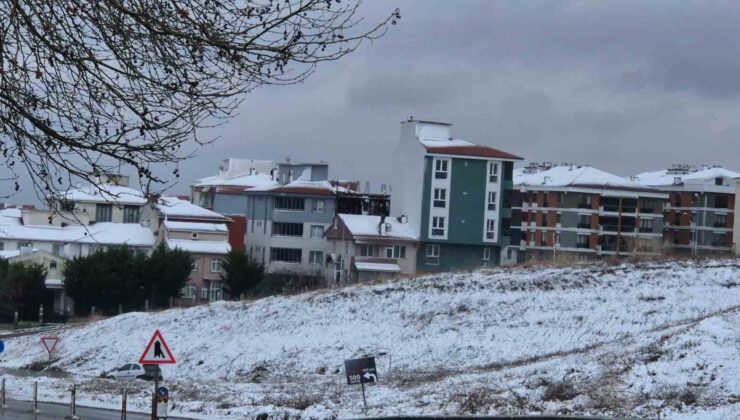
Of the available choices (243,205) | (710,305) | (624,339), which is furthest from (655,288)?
(243,205)

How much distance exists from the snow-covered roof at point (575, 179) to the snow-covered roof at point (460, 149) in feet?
48.6

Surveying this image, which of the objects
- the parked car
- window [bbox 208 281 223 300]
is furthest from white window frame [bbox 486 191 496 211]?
the parked car

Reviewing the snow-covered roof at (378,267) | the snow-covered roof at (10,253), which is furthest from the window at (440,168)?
the snow-covered roof at (10,253)

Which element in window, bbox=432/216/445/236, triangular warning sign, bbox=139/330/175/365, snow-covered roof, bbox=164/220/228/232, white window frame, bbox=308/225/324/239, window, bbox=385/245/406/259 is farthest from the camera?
white window frame, bbox=308/225/324/239

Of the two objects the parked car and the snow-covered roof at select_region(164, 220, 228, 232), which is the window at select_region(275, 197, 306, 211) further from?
the parked car

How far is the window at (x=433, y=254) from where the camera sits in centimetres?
8456

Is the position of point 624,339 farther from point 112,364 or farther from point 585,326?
point 112,364

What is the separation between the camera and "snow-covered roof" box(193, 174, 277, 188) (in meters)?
104

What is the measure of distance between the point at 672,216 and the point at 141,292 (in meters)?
49.9

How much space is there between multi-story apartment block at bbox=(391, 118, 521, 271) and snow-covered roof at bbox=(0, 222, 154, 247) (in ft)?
59.5

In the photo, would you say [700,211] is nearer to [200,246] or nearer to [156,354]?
[200,246]

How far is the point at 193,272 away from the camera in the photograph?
82.5 metres

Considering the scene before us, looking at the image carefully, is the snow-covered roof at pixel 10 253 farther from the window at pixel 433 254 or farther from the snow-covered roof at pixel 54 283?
the window at pixel 433 254

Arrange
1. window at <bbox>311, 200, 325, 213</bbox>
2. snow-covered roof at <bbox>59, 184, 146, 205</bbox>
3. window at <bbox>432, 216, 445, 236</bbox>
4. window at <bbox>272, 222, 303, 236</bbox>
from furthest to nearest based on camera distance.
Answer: window at <bbox>311, 200, 325, 213</bbox> → window at <bbox>272, 222, 303, 236</bbox> → window at <bbox>432, 216, 445, 236</bbox> → snow-covered roof at <bbox>59, 184, 146, 205</bbox>
